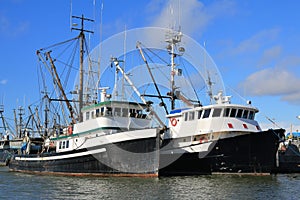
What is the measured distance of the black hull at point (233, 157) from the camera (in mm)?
32531

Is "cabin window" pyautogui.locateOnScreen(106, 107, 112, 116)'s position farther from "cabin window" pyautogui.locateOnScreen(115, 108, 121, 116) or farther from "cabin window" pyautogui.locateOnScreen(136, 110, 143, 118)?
"cabin window" pyautogui.locateOnScreen(136, 110, 143, 118)

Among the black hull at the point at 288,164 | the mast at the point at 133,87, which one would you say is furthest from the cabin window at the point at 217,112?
the black hull at the point at 288,164

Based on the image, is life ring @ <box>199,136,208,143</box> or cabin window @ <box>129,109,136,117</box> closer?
life ring @ <box>199,136,208,143</box>

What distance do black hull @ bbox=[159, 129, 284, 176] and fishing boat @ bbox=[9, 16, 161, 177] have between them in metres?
3.15

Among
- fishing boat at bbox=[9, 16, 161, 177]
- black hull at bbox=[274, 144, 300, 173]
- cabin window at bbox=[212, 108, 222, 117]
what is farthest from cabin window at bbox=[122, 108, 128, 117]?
black hull at bbox=[274, 144, 300, 173]

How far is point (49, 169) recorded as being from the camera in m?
37.4

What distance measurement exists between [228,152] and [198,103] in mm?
9109

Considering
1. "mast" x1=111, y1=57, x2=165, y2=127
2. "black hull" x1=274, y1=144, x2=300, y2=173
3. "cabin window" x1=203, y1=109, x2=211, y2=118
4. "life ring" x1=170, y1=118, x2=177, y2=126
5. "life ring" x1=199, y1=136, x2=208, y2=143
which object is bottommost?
"black hull" x1=274, y1=144, x2=300, y2=173

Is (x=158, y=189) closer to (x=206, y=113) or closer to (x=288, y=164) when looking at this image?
(x=206, y=113)

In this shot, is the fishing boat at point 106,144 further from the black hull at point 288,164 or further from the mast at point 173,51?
the black hull at point 288,164

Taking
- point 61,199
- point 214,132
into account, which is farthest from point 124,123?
point 61,199

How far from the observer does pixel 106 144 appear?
3130 cm

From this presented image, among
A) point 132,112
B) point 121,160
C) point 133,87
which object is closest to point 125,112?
point 132,112

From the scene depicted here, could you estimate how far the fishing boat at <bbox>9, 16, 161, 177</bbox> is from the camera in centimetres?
3031
